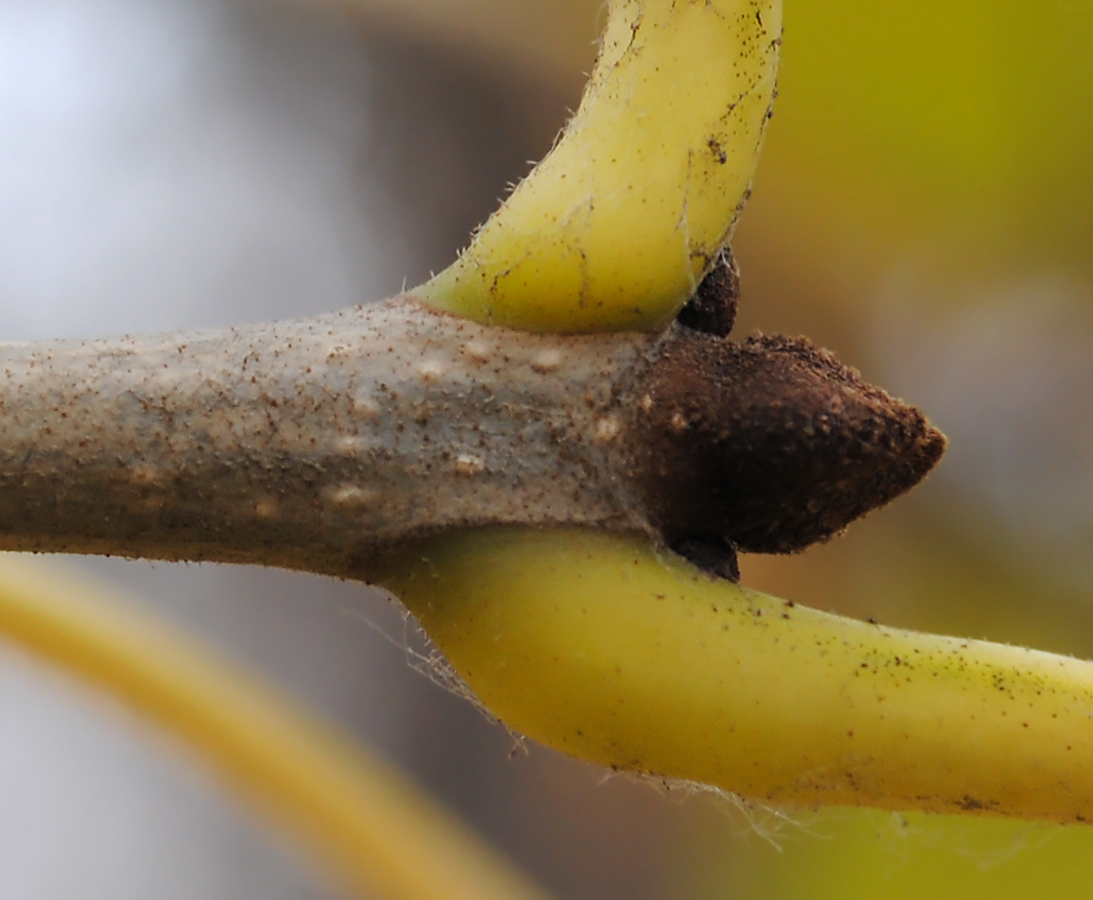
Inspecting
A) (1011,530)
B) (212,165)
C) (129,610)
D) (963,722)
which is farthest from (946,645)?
(212,165)

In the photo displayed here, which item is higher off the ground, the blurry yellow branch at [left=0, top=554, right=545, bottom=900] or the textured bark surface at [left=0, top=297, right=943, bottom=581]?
the textured bark surface at [left=0, top=297, right=943, bottom=581]

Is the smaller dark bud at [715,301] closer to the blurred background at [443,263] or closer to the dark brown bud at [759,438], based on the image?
the dark brown bud at [759,438]

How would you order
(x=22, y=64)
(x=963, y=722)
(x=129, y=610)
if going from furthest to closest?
(x=22, y=64) → (x=129, y=610) → (x=963, y=722)

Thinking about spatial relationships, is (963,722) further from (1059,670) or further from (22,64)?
(22,64)

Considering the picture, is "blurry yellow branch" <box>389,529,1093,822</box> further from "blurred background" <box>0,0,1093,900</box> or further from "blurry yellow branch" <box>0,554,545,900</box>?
"blurred background" <box>0,0,1093,900</box>

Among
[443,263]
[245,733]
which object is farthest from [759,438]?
[443,263]

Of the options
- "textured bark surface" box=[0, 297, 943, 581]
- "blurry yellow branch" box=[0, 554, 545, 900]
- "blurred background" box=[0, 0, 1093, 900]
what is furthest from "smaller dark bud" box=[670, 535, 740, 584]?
"blurred background" box=[0, 0, 1093, 900]

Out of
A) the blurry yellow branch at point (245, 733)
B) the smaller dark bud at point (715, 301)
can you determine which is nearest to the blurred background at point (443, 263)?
the blurry yellow branch at point (245, 733)
